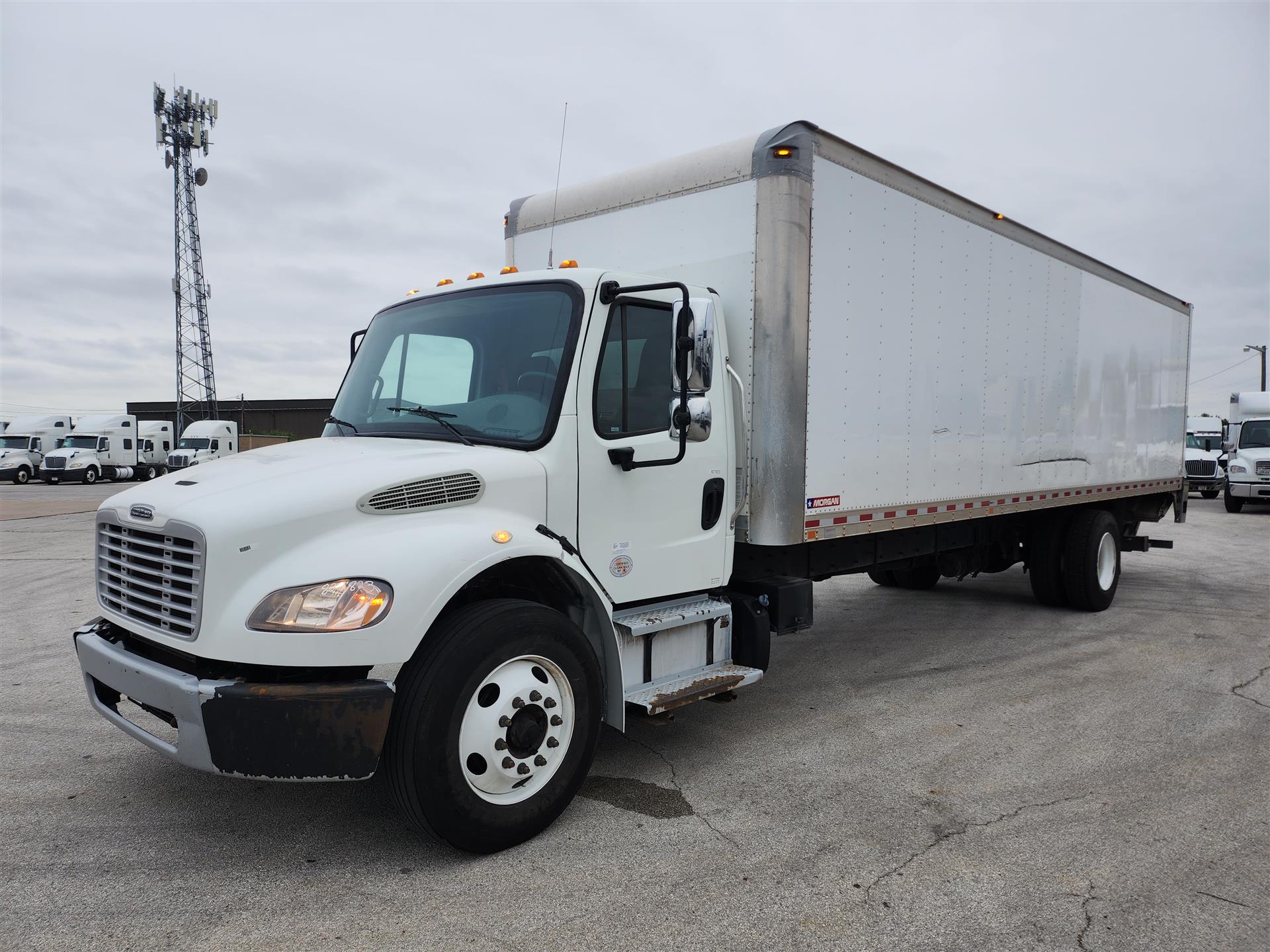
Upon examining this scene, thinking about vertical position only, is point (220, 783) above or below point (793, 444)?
below

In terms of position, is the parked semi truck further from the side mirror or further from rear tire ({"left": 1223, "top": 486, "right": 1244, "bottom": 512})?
rear tire ({"left": 1223, "top": 486, "right": 1244, "bottom": 512})

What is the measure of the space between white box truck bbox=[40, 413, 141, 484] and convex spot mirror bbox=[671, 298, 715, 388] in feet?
128

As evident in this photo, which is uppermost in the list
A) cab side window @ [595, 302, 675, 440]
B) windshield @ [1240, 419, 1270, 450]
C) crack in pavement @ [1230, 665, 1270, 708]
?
cab side window @ [595, 302, 675, 440]

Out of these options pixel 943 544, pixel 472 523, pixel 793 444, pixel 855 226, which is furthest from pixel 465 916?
pixel 943 544

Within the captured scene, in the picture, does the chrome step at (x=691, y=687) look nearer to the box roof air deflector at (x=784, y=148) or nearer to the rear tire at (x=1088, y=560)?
the box roof air deflector at (x=784, y=148)

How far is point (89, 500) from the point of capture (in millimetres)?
25234

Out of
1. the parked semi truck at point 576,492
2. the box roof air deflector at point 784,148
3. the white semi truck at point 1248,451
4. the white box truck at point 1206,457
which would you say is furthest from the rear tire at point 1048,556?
the white semi truck at point 1248,451

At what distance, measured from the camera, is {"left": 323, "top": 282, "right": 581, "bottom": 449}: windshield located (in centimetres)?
402

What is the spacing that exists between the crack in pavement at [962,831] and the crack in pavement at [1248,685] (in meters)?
2.42

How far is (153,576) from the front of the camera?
3484 millimetres

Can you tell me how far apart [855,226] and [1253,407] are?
23.6 metres

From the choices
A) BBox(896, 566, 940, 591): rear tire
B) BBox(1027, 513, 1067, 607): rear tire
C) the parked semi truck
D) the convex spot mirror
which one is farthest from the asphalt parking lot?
BBox(896, 566, 940, 591): rear tire

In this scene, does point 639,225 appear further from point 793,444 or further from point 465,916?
point 465,916

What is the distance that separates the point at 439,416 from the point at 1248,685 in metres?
6.06
